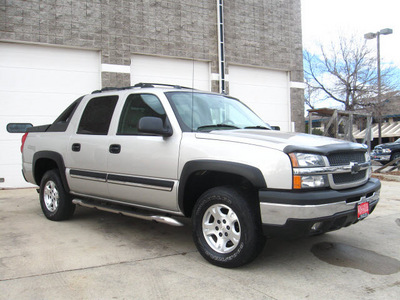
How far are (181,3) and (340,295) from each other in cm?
1041

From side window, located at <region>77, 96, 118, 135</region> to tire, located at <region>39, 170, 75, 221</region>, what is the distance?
962mm

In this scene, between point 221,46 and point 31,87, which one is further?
point 221,46

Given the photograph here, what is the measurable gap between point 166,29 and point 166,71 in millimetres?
1245

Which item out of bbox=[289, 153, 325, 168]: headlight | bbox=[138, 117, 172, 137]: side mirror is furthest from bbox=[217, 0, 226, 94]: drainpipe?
bbox=[289, 153, 325, 168]: headlight

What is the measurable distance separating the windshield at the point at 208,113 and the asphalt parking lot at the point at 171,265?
147cm

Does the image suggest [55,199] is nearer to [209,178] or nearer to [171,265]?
[171,265]

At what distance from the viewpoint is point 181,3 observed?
11.7m

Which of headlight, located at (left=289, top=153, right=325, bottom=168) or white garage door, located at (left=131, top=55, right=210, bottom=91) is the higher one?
white garage door, located at (left=131, top=55, right=210, bottom=91)

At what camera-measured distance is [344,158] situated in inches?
149

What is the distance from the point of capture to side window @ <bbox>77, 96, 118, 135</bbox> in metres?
5.04

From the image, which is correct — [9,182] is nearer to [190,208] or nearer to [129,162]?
[129,162]

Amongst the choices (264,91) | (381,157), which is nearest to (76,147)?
(264,91)

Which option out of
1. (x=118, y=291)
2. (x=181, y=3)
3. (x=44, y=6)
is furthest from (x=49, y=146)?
(x=181, y=3)

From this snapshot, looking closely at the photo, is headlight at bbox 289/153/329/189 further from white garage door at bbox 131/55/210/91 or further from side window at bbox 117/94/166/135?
A: white garage door at bbox 131/55/210/91
